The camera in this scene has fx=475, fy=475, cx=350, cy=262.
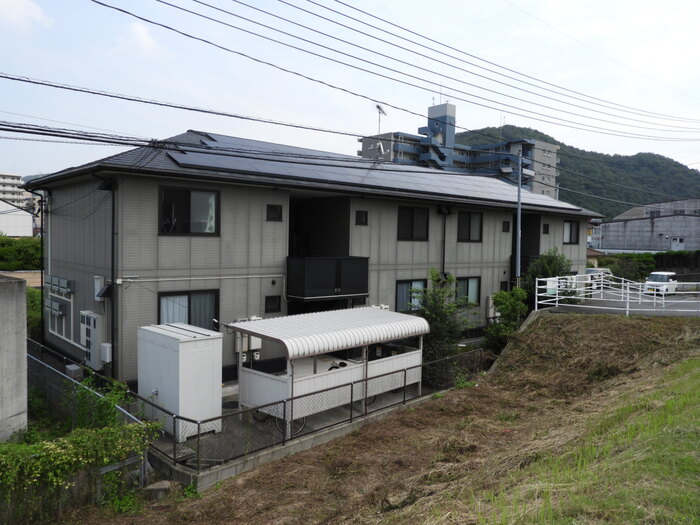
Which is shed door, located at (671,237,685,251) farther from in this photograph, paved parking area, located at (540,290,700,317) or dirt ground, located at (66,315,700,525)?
dirt ground, located at (66,315,700,525)

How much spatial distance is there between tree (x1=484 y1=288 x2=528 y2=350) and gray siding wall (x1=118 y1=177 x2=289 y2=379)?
25.0ft

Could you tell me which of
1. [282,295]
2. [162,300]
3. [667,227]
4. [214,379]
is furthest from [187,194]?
[667,227]

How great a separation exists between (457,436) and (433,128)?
88.0 metres

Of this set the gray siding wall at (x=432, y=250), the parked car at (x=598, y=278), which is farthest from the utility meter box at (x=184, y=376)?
the parked car at (x=598, y=278)

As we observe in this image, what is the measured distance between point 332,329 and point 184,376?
3571mm

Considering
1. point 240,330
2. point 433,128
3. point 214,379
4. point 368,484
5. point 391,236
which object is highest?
point 433,128

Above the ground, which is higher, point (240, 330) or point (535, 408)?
point (240, 330)

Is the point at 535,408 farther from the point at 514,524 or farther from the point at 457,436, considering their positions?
the point at 514,524

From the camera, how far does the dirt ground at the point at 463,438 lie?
7254 millimetres

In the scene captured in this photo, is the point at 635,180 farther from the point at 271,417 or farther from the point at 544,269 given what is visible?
the point at 271,417

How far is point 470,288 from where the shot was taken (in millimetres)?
20797

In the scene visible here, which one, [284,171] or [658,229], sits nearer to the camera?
[284,171]

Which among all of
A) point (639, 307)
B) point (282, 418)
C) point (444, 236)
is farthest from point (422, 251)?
point (282, 418)

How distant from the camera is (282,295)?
590 inches
